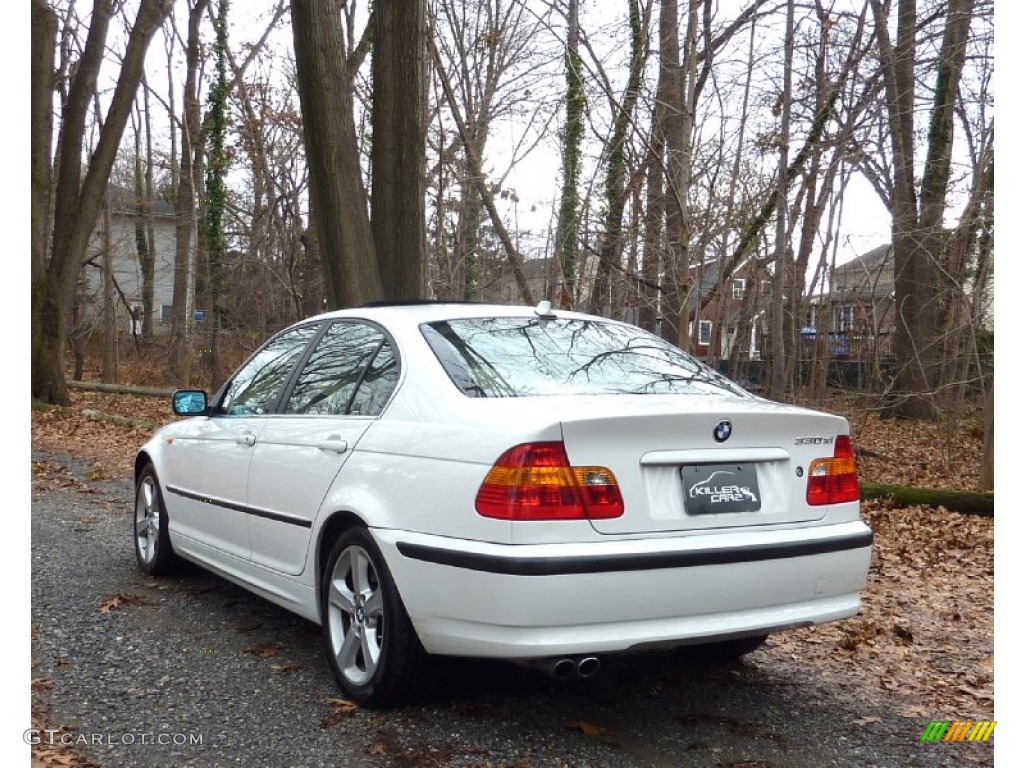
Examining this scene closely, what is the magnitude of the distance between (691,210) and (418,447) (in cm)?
904

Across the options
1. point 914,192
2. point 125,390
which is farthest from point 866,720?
point 125,390

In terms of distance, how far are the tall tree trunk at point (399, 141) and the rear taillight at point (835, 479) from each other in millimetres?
6383

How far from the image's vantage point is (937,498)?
10336 mm

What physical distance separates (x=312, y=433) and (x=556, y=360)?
46.0 inches

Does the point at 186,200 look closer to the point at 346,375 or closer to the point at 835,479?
the point at 346,375

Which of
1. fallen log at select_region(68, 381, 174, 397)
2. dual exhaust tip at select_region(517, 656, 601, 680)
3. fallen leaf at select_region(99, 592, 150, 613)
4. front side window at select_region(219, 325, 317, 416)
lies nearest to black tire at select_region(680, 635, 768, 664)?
dual exhaust tip at select_region(517, 656, 601, 680)

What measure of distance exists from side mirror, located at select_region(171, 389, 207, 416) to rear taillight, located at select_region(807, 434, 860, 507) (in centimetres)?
343

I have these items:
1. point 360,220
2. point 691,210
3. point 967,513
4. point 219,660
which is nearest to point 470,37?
point 691,210

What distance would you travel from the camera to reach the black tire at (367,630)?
3779 mm

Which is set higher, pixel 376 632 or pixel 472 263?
pixel 472 263

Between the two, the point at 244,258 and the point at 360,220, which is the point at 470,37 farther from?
the point at 360,220

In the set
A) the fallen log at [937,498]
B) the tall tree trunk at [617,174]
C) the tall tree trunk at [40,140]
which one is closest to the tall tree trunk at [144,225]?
the tall tree trunk at [40,140]

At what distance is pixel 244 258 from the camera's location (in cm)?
2762

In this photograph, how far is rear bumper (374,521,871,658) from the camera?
10.9ft
